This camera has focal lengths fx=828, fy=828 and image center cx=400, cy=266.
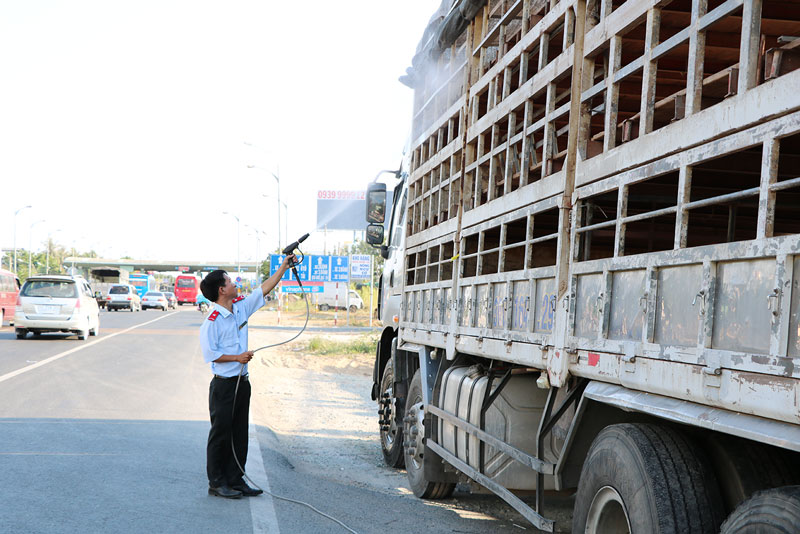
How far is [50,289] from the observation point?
21.2 metres

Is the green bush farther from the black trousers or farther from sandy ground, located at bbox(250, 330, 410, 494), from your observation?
the black trousers

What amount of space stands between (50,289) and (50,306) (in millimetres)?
472

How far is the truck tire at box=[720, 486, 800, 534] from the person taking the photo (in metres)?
2.39

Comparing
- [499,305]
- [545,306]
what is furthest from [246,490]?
[545,306]

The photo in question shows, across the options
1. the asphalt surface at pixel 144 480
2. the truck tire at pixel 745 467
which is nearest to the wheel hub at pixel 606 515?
the truck tire at pixel 745 467

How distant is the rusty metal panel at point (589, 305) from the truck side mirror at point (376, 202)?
203 inches

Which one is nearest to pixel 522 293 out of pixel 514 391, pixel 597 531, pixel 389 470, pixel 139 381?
pixel 514 391

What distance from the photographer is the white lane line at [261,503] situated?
17.4 ft

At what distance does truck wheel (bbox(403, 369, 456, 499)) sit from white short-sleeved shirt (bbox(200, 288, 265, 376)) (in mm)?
1646

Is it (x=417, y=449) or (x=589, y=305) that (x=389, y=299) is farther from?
(x=589, y=305)

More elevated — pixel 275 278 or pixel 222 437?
pixel 275 278

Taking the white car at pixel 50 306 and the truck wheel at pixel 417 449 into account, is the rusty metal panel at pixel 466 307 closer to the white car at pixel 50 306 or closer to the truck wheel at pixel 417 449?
the truck wheel at pixel 417 449

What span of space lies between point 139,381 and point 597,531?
11121 mm

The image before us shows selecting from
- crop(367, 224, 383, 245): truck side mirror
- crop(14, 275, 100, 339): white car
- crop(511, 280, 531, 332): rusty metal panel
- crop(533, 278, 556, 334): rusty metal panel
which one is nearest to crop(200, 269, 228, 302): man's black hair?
crop(511, 280, 531, 332): rusty metal panel
